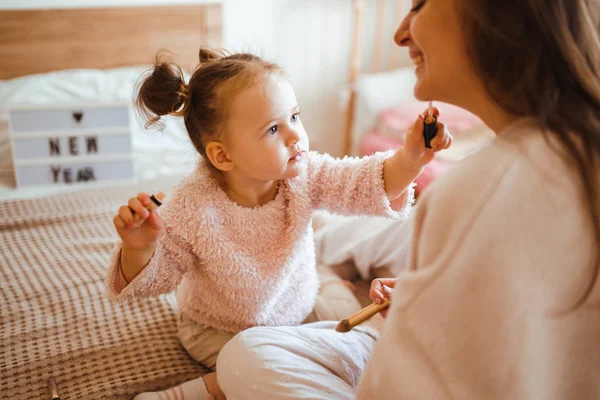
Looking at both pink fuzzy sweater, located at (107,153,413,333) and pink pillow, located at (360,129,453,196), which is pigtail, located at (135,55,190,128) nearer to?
pink fuzzy sweater, located at (107,153,413,333)

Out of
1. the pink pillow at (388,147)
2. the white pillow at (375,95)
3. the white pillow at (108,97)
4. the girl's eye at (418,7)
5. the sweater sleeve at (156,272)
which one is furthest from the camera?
the white pillow at (375,95)

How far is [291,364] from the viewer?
3.04ft

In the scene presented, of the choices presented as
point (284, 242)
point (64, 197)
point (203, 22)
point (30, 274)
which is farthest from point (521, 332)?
point (203, 22)

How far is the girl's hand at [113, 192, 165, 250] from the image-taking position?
0.86m

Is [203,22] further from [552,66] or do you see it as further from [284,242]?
[552,66]

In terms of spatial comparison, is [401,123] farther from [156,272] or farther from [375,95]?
[156,272]

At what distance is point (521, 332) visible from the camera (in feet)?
1.98

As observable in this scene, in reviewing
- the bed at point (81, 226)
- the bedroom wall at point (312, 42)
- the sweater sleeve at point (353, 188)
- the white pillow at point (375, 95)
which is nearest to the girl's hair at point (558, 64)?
the sweater sleeve at point (353, 188)

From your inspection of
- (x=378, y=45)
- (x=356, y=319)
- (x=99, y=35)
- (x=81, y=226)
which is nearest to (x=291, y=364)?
(x=356, y=319)

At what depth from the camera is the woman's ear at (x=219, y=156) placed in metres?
1.03

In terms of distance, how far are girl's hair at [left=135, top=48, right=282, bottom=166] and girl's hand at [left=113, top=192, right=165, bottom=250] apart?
0.71 feet

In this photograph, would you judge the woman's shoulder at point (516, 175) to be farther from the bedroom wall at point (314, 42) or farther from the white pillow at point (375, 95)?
the bedroom wall at point (314, 42)

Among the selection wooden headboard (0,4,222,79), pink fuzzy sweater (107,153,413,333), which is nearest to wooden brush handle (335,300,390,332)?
pink fuzzy sweater (107,153,413,333)

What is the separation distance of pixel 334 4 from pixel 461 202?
255 cm
